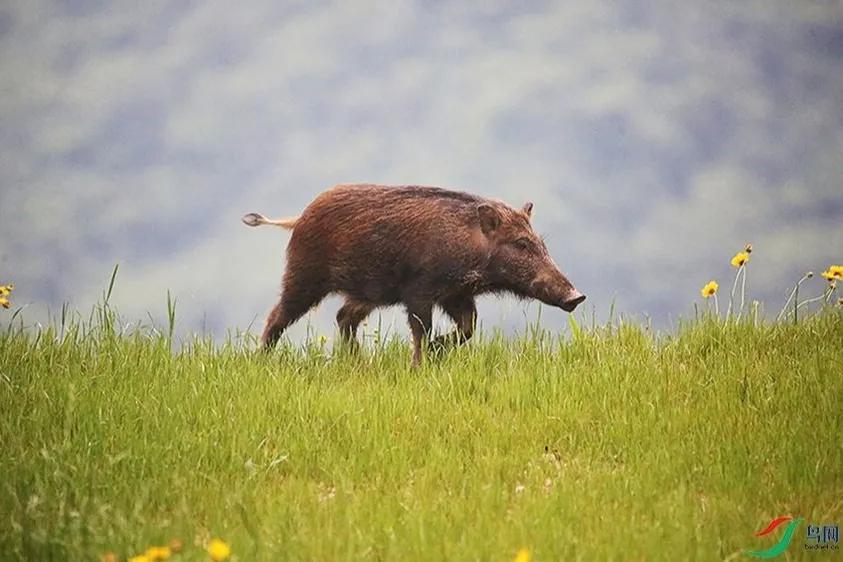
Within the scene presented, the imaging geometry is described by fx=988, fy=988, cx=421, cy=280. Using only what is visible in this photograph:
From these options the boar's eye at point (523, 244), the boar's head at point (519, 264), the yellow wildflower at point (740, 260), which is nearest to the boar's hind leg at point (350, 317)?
the boar's head at point (519, 264)

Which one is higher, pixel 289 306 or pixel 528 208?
pixel 528 208

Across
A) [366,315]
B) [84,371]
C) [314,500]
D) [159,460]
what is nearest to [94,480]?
[159,460]

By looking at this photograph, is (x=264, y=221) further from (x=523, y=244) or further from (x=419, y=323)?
(x=523, y=244)

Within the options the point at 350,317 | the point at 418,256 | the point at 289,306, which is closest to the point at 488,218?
the point at 418,256

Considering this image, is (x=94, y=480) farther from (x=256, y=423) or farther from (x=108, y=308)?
(x=108, y=308)

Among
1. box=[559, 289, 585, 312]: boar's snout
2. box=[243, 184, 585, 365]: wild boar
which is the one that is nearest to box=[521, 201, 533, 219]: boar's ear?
box=[243, 184, 585, 365]: wild boar

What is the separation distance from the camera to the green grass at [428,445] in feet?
12.8

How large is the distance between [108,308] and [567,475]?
11.7ft

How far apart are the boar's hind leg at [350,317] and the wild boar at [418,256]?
0.19 metres

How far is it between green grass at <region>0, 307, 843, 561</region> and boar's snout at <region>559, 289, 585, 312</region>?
0.22 m

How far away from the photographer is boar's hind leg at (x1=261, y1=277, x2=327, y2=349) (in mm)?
7543

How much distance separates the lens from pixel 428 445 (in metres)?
5.27

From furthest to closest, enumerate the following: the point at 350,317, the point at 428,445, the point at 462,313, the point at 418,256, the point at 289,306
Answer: the point at 350,317 < the point at 289,306 < the point at 462,313 < the point at 418,256 < the point at 428,445

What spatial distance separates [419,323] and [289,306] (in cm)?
124
